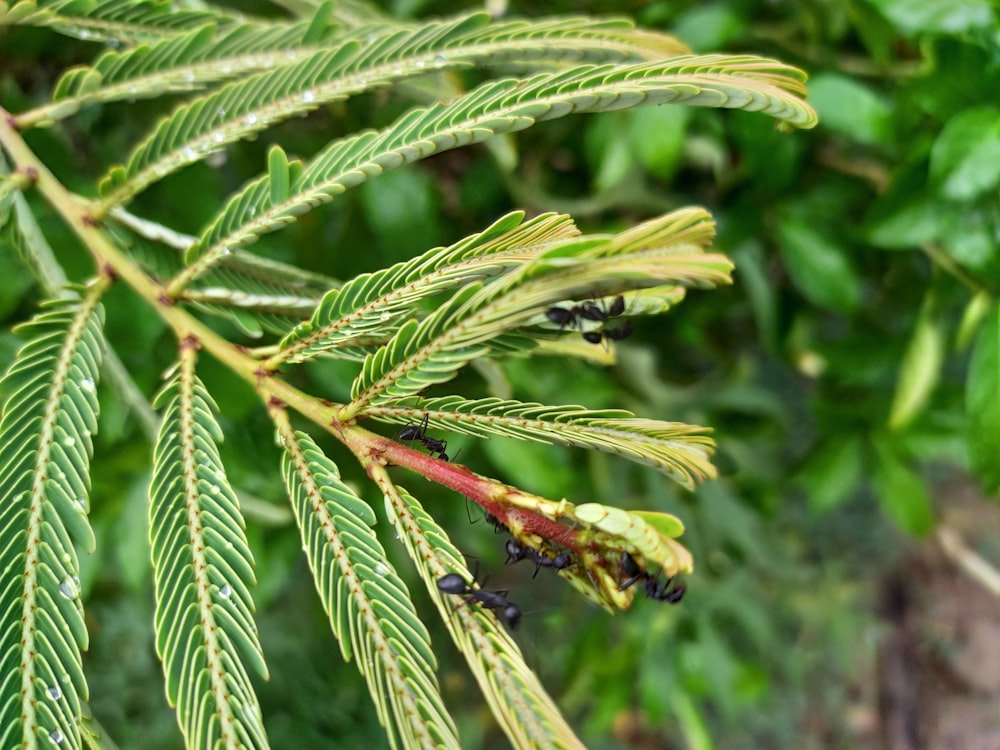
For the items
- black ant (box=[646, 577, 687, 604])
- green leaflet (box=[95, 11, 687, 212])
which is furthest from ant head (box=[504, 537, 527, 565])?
green leaflet (box=[95, 11, 687, 212])

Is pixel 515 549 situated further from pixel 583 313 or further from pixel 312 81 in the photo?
pixel 312 81

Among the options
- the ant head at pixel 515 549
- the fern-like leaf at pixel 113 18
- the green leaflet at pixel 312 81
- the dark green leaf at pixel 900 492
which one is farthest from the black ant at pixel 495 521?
the dark green leaf at pixel 900 492

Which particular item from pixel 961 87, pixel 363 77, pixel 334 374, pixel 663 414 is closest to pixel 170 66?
pixel 363 77

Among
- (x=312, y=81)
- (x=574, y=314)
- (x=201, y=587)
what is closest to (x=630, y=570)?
(x=574, y=314)

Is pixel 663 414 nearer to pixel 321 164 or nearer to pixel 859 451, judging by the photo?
pixel 859 451

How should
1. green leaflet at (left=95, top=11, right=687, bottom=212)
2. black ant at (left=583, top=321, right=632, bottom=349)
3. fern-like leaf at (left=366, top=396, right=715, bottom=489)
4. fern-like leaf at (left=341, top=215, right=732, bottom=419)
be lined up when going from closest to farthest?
1. fern-like leaf at (left=341, top=215, right=732, bottom=419)
2. fern-like leaf at (left=366, top=396, right=715, bottom=489)
3. black ant at (left=583, top=321, right=632, bottom=349)
4. green leaflet at (left=95, top=11, right=687, bottom=212)

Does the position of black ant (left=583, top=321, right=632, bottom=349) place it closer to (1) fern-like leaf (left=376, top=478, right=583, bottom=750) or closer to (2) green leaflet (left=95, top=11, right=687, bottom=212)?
(1) fern-like leaf (left=376, top=478, right=583, bottom=750)

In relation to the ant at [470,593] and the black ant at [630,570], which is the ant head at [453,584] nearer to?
the ant at [470,593]
